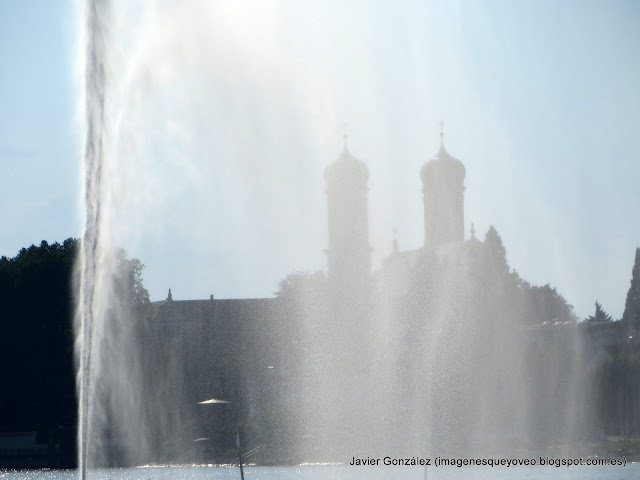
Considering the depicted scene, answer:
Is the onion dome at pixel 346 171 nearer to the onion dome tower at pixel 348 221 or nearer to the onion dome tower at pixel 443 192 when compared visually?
the onion dome tower at pixel 348 221

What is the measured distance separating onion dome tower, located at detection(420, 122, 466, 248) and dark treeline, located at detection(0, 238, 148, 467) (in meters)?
39.7

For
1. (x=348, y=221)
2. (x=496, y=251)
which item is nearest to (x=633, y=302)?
(x=496, y=251)

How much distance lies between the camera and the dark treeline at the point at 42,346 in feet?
193

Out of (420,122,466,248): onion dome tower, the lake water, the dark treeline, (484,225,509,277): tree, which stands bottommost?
the lake water

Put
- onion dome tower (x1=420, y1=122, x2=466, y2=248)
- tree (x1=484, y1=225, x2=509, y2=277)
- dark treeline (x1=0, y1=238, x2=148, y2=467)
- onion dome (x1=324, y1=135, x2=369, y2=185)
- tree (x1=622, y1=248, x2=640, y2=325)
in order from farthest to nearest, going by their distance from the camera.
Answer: onion dome tower (x1=420, y1=122, x2=466, y2=248), onion dome (x1=324, y1=135, x2=369, y2=185), tree (x1=622, y1=248, x2=640, y2=325), tree (x1=484, y1=225, x2=509, y2=277), dark treeline (x1=0, y1=238, x2=148, y2=467)

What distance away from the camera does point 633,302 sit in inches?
3164

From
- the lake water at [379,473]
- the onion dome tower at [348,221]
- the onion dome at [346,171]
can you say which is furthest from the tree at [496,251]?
the lake water at [379,473]

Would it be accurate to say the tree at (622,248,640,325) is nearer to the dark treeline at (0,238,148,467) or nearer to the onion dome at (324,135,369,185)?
the onion dome at (324,135,369,185)

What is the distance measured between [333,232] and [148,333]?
28.2m

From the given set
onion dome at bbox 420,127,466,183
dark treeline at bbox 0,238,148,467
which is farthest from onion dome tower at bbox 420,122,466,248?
dark treeline at bbox 0,238,148,467

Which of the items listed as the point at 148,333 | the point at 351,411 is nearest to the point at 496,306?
the point at 351,411

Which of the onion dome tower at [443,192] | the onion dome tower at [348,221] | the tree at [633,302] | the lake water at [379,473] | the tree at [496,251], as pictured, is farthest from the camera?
the onion dome tower at [443,192]

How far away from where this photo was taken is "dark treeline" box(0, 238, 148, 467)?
5891 centimetres

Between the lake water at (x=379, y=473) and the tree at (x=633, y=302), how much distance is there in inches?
1373
